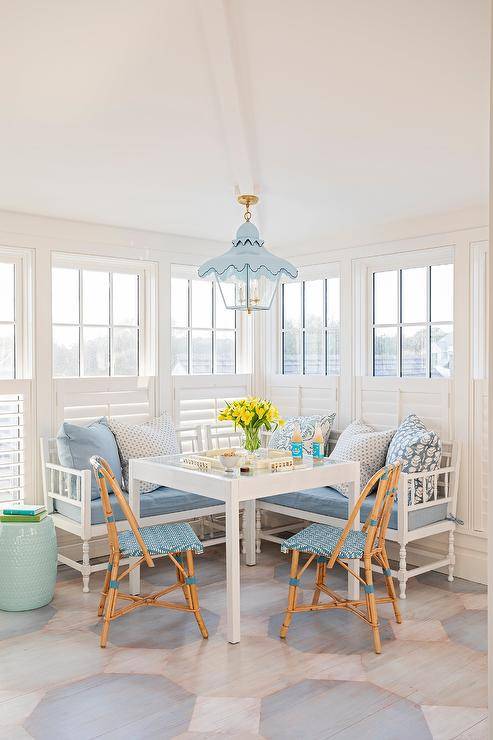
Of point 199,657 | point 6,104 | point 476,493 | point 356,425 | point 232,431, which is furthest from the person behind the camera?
point 232,431

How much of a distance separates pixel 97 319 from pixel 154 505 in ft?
5.12

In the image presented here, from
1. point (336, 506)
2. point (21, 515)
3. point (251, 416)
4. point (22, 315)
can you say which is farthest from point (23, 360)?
point (336, 506)

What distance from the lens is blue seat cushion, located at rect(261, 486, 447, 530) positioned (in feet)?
14.1

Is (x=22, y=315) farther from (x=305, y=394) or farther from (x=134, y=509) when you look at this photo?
(x=305, y=394)

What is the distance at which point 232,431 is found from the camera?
19.1ft

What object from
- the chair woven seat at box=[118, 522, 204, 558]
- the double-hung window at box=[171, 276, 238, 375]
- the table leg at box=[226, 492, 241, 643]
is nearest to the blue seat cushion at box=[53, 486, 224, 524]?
the chair woven seat at box=[118, 522, 204, 558]

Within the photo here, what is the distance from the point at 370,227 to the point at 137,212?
1.73 m

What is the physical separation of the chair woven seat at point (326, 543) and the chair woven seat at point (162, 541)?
1.66 ft

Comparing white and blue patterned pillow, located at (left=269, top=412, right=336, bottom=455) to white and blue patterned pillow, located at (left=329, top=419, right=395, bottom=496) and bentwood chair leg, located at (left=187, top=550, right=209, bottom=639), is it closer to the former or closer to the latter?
white and blue patterned pillow, located at (left=329, top=419, right=395, bottom=496)

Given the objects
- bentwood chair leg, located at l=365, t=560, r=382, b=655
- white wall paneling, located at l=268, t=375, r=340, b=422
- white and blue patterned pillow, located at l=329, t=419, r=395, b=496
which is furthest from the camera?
white wall paneling, located at l=268, t=375, r=340, b=422

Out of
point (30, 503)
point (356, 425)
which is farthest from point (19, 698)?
point (356, 425)

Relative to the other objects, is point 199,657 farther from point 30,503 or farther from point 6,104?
point 6,104

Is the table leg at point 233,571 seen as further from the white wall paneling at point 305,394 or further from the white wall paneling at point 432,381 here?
the white wall paneling at point 305,394

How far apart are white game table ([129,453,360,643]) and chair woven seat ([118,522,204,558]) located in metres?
0.23
